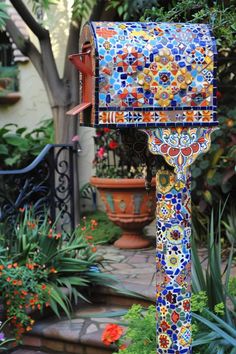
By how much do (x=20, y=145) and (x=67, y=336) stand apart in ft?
13.5

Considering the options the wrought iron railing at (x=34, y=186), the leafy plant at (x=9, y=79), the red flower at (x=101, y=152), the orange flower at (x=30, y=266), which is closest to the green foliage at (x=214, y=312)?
the orange flower at (x=30, y=266)

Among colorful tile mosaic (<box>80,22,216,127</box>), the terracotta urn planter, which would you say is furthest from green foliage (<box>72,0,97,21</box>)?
colorful tile mosaic (<box>80,22,216,127</box>)

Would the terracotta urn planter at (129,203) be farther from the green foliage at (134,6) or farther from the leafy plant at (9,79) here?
the leafy plant at (9,79)

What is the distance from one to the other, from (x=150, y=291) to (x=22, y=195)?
1436 millimetres

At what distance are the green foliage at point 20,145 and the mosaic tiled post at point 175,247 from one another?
5.15m

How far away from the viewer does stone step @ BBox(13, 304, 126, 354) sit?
149 inches

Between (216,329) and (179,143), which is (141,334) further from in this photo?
(179,143)

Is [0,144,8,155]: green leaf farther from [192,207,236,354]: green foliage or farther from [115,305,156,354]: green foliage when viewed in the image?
[115,305,156,354]: green foliage

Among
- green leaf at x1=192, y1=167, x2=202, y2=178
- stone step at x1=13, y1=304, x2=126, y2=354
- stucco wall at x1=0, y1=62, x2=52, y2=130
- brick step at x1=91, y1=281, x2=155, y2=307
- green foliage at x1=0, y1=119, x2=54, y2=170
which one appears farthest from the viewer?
stucco wall at x1=0, y1=62, x2=52, y2=130

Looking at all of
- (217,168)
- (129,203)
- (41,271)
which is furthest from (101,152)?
(41,271)

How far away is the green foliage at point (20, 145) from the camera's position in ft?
25.0

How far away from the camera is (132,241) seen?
6.14m

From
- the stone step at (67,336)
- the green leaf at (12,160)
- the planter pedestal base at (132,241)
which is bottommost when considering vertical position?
the stone step at (67,336)

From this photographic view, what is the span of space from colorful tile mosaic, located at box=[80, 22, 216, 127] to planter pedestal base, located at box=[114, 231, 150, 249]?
3877mm
